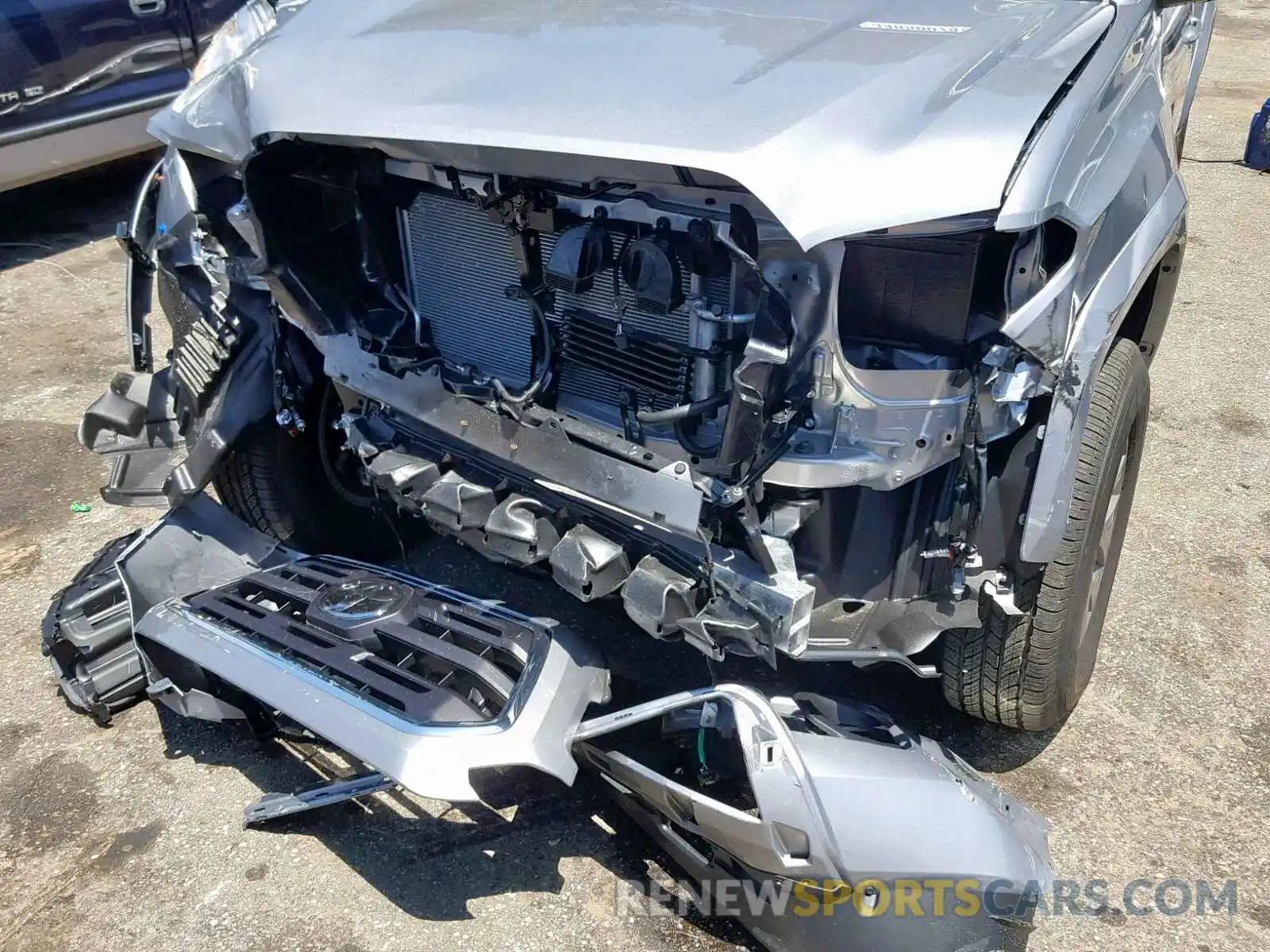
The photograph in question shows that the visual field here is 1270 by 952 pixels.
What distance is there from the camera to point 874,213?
1.72m

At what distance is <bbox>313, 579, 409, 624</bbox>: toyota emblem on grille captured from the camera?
243 cm

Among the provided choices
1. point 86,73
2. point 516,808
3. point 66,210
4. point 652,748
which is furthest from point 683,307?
point 66,210

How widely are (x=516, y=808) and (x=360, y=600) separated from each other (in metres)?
0.64

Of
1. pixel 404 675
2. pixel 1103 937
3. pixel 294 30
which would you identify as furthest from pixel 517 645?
pixel 294 30

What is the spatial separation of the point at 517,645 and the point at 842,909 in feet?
2.79

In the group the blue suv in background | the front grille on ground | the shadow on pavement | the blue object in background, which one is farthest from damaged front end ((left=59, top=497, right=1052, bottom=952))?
the blue object in background

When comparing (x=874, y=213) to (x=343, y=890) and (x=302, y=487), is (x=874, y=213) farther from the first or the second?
(x=302, y=487)

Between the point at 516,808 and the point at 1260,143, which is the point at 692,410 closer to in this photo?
the point at 516,808

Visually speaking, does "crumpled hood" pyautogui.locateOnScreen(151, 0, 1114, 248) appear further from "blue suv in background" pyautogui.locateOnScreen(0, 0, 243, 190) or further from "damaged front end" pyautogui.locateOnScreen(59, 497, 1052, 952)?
"blue suv in background" pyautogui.locateOnScreen(0, 0, 243, 190)

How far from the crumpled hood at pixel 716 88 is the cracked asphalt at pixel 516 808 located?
59.7 inches

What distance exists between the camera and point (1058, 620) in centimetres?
226

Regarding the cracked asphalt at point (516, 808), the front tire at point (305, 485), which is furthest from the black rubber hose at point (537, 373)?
the cracked asphalt at point (516, 808)

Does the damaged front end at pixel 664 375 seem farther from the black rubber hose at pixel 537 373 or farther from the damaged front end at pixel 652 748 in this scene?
the damaged front end at pixel 652 748

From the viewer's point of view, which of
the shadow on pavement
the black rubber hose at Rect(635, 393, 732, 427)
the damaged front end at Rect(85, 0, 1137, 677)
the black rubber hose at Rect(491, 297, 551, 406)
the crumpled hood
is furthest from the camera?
the shadow on pavement
